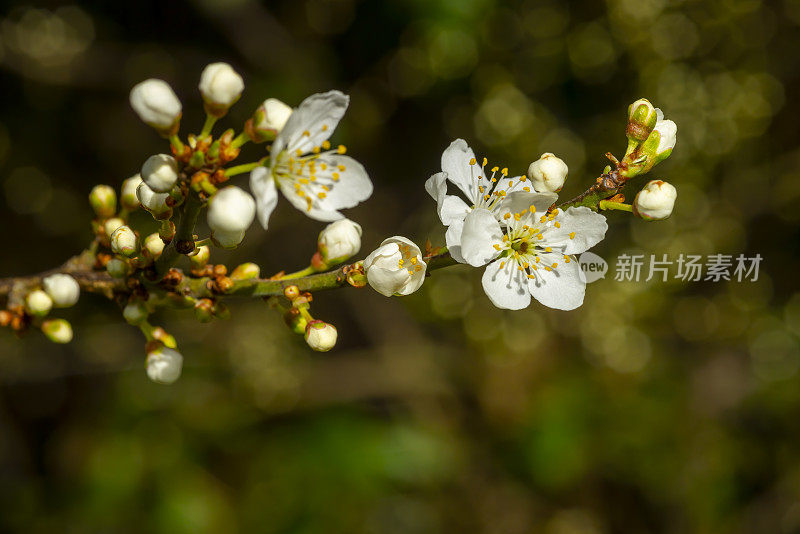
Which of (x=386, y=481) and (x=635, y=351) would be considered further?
(x=635, y=351)

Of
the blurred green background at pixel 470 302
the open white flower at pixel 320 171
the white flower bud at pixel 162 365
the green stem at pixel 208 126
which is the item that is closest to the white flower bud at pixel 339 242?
the open white flower at pixel 320 171

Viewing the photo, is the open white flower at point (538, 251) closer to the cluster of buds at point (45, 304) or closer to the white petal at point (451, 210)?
the white petal at point (451, 210)

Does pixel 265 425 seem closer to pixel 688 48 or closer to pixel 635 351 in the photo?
pixel 635 351

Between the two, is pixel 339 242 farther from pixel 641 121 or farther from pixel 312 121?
pixel 641 121

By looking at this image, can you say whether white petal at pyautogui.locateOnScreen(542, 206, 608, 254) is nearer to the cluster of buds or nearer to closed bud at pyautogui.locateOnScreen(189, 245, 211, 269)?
closed bud at pyautogui.locateOnScreen(189, 245, 211, 269)

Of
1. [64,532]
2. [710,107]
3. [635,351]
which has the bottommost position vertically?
[64,532]

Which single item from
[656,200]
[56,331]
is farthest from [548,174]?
[56,331]

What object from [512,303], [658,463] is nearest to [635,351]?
[658,463]
